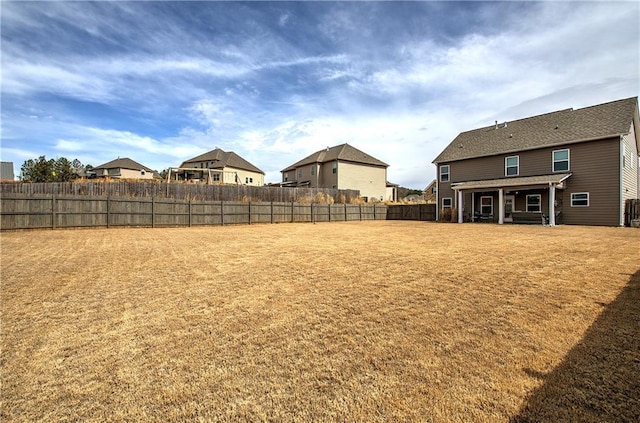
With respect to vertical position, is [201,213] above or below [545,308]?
above

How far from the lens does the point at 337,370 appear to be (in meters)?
2.46

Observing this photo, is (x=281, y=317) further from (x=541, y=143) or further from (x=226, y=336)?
(x=541, y=143)

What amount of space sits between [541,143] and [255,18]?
66.2ft

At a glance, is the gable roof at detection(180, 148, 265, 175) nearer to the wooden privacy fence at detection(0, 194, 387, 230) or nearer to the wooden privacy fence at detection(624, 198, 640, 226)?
the wooden privacy fence at detection(0, 194, 387, 230)

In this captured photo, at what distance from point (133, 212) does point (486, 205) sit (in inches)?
963

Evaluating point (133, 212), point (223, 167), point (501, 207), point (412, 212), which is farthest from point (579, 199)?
point (223, 167)

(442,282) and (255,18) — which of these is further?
(255,18)

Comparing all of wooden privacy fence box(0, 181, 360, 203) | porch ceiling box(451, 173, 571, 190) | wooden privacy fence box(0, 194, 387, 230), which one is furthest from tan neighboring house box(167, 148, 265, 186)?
porch ceiling box(451, 173, 571, 190)

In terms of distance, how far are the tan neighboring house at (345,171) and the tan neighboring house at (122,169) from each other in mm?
30573

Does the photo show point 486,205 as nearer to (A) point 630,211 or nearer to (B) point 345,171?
(A) point 630,211

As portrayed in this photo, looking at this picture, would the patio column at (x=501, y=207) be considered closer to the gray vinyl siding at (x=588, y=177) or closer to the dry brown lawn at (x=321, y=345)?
the gray vinyl siding at (x=588, y=177)

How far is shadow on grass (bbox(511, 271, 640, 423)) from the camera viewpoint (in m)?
1.95

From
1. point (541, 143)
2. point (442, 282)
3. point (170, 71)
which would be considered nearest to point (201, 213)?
point (170, 71)

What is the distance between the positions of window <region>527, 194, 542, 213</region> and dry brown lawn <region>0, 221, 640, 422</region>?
17.7 metres
